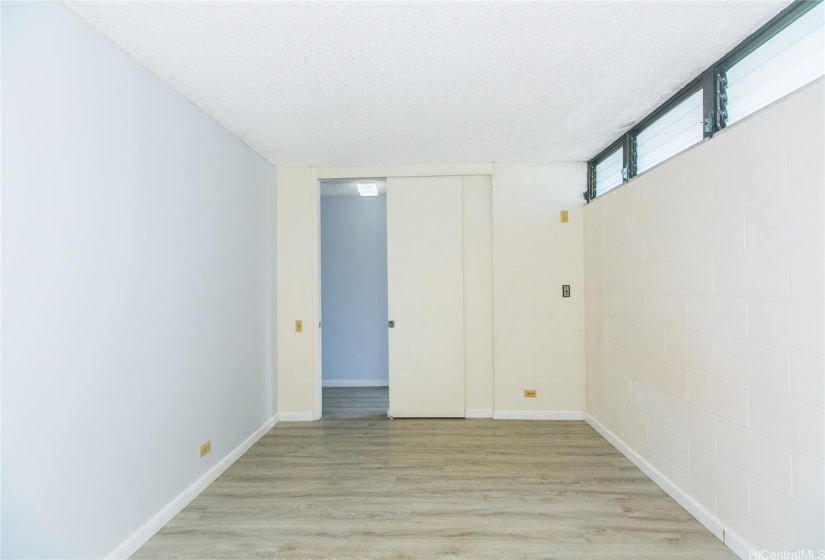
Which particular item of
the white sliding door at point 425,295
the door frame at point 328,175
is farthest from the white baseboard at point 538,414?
the door frame at point 328,175

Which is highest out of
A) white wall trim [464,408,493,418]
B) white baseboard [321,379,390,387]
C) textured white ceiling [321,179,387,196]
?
textured white ceiling [321,179,387,196]

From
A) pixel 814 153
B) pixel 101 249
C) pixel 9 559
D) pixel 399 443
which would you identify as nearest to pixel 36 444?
pixel 9 559

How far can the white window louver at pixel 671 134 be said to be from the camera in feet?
8.10

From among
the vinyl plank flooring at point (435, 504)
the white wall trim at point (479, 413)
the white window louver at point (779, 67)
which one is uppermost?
the white window louver at point (779, 67)

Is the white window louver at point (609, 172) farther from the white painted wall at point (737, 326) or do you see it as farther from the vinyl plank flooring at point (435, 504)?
the vinyl plank flooring at point (435, 504)

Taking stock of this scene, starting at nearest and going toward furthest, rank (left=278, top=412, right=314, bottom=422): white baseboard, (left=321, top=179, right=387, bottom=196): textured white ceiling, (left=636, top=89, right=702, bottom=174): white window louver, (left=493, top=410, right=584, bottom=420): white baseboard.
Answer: (left=636, top=89, right=702, bottom=174): white window louver → (left=493, top=410, right=584, bottom=420): white baseboard → (left=278, top=412, right=314, bottom=422): white baseboard → (left=321, top=179, right=387, bottom=196): textured white ceiling

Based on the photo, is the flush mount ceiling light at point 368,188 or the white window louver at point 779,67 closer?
the white window louver at point 779,67

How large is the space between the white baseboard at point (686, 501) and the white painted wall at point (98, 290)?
298 centimetres

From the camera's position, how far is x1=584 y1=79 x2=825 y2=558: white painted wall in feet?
5.38

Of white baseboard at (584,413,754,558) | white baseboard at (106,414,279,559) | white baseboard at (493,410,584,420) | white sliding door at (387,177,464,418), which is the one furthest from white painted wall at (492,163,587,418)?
white baseboard at (106,414,279,559)

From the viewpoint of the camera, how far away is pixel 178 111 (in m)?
2.50

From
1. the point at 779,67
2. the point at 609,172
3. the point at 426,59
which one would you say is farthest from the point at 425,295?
the point at 779,67

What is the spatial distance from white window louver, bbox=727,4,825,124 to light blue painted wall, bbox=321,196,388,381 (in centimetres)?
419

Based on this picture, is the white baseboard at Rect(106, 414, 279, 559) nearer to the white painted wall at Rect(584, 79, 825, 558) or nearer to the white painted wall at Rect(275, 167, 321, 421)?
the white painted wall at Rect(275, 167, 321, 421)
